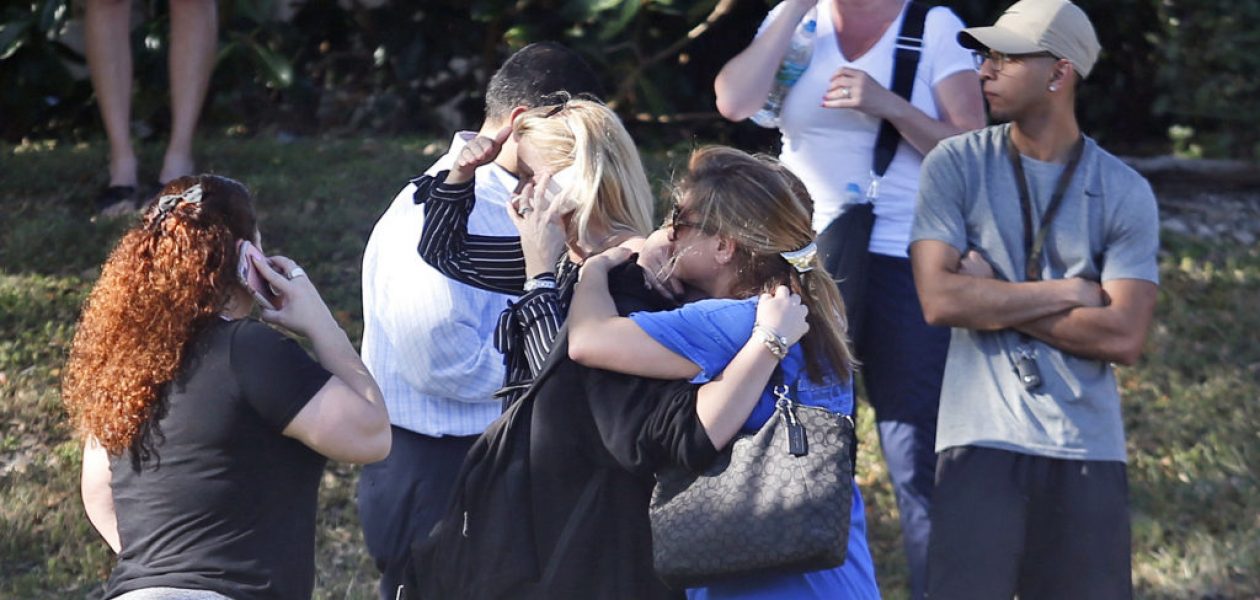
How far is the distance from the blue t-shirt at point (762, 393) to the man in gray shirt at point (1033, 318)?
89cm

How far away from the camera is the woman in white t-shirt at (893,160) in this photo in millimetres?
4422

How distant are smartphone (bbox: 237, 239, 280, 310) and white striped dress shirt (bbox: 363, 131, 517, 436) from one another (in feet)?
1.48

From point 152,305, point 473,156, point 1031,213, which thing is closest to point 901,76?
point 1031,213

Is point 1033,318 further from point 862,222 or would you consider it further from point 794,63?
point 794,63

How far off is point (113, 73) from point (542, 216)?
13.3ft

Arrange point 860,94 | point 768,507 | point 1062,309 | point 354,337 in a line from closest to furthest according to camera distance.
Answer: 1. point 768,507
2. point 1062,309
3. point 860,94
4. point 354,337

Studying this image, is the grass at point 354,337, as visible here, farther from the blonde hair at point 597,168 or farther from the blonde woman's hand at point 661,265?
the blonde woman's hand at point 661,265

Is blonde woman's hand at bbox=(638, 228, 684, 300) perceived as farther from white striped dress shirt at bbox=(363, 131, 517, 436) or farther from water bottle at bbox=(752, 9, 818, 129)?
water bottle at bbox=(752, 9, 818, 129)

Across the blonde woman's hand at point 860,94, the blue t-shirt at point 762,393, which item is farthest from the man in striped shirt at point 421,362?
the blonde woman's hand at point 860,94

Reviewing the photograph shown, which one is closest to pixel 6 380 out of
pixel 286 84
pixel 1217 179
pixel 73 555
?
pixel 73 555

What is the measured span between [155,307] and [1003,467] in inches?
78.7

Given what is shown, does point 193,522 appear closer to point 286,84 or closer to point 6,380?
point 6,380

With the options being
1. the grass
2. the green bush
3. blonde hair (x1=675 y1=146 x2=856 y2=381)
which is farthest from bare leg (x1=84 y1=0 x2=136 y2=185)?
blonde hair (x1=675 y1=146 x2=856 y2=381)

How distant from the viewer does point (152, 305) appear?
3121 millimetres
